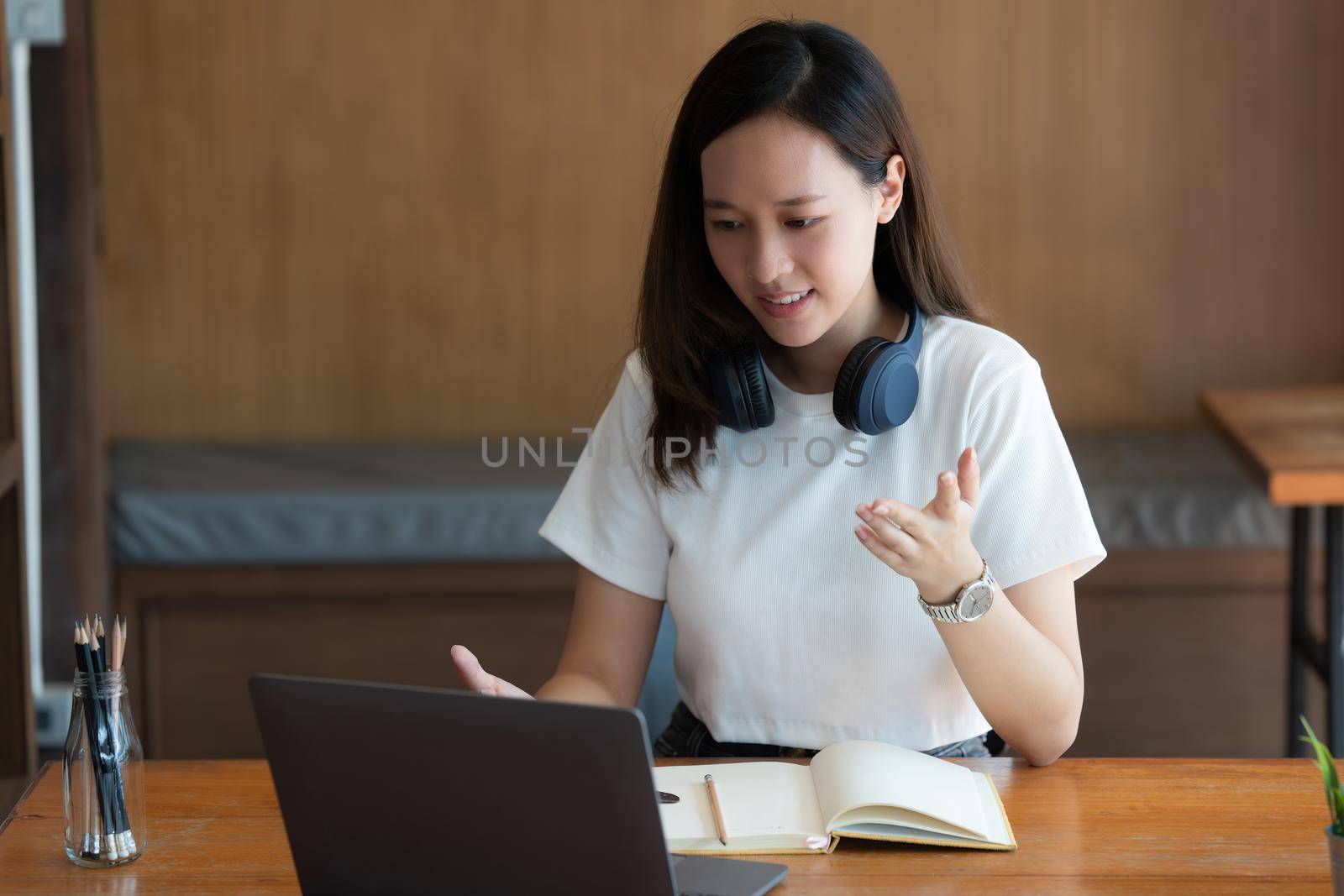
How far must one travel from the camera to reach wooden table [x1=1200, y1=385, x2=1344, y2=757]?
1977 mm

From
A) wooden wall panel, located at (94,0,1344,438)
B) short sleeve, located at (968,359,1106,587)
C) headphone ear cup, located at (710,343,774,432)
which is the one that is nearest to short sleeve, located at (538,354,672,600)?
headphone ear cup, located at (710,343,774,432)

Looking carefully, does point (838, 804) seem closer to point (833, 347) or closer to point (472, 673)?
point (472, 673)

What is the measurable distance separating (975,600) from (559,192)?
76.0 inches

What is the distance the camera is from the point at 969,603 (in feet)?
3.80

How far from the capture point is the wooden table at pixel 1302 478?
1977 millimetres

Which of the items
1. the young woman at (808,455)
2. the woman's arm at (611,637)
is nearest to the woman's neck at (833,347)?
the young woman at (808,455)

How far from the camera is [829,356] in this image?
1.48 meters

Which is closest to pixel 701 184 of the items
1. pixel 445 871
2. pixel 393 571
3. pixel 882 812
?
pixel 882 812

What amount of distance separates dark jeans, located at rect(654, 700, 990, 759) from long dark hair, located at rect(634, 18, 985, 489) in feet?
0.84

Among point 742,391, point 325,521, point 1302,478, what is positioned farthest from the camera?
point 325,521

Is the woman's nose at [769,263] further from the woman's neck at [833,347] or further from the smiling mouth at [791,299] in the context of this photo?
the woman's neck at [833,347]

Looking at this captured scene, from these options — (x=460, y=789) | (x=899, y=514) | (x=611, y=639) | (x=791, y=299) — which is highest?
(x=791, y=299)

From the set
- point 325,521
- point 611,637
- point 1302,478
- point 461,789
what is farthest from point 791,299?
point 325,521

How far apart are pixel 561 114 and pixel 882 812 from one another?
2.09m
